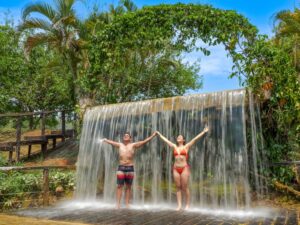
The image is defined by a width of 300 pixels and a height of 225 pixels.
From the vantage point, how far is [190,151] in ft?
33.3

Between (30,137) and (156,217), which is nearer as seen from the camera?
(156,217)

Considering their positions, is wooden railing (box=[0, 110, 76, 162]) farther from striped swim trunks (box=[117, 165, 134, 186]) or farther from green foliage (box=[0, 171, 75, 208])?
striped swim trunks (box=[117, 165, 134, 186])

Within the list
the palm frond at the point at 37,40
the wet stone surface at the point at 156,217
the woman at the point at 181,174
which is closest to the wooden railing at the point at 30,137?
the palm frond at the point at 37,40

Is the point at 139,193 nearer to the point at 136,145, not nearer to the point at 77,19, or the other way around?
the point at 136,145

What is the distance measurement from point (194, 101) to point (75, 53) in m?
6.62

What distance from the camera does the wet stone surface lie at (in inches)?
269

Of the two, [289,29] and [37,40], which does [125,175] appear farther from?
[289,29]

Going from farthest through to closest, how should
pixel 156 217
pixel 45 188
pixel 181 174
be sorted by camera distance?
pixel 45 188 < pixel 181 174 < pixel 156 217

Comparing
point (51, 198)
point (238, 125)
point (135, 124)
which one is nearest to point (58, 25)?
point (135, 124)

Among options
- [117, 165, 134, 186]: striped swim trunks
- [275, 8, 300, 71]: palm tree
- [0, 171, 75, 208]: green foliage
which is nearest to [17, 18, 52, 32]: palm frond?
[0, 171, 75, 208]: green foliage

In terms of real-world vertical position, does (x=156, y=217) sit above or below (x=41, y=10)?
below

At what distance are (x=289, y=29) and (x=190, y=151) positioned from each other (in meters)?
6.71

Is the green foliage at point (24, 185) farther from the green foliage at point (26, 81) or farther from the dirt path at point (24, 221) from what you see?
the green foliage at point (26, 81)

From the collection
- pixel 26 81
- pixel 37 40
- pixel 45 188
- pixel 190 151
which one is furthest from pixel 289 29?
pixel 26 81
